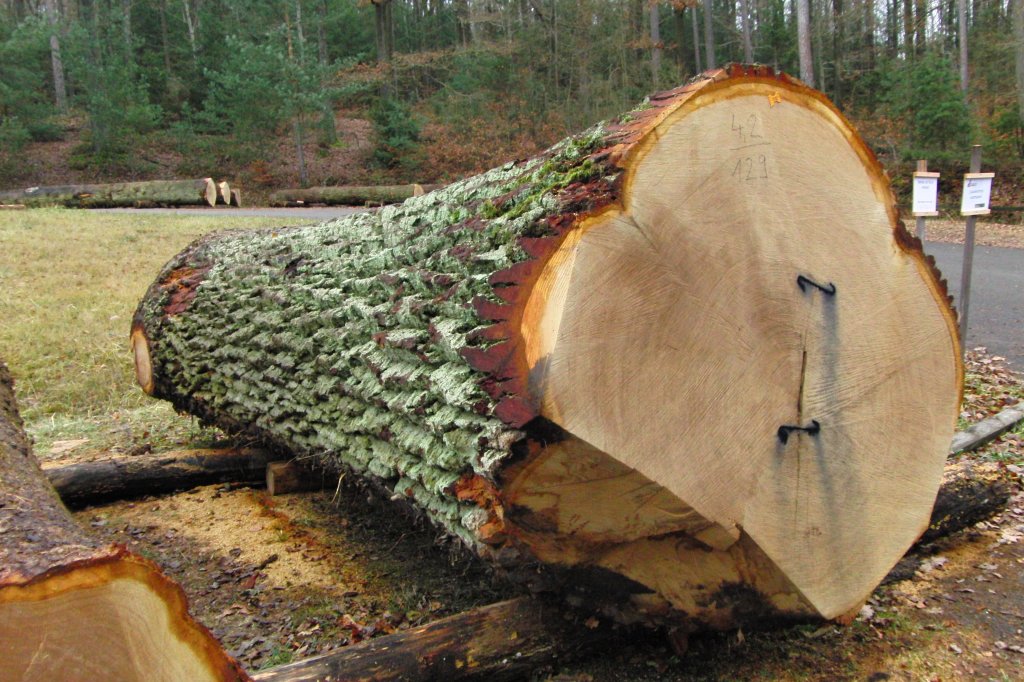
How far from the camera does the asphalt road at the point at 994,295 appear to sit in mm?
7132

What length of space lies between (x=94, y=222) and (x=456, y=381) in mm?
12890

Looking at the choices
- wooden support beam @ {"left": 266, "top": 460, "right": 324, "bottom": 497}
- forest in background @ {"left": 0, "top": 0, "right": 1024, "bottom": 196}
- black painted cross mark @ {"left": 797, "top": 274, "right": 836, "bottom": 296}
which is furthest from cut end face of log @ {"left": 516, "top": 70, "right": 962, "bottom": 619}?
forest in background @ {"left": 0, "top": 0, "right": 1024, "bottom": 196}

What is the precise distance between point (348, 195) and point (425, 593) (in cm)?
1920

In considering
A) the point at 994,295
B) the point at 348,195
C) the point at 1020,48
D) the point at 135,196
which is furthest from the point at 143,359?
the point at 1020,48

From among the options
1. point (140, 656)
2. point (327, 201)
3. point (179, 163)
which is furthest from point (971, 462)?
point (179, 163)

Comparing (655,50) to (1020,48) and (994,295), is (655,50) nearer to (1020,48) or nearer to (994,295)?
(1020,48)

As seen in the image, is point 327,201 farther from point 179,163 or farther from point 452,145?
point 179,163

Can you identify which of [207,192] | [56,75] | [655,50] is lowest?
[207,192]

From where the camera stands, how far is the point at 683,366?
2229 millimetres

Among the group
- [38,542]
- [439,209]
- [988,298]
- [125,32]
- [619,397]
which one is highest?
Result: [125,32]

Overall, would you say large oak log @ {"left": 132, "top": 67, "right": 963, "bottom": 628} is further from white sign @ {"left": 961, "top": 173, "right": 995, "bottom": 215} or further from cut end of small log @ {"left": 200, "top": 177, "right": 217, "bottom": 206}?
cut end of small log @ {"left": 200, "top": 177, "right": 217, "bottom": 206}

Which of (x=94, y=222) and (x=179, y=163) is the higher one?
(x=179, y=163)

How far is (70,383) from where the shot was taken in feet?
21.9

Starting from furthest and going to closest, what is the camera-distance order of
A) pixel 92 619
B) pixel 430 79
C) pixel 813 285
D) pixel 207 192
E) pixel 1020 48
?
pixel 430 79 → pixel 207 192 → pixel 1020 48 → pixel 813 285 → pixel 92 619
